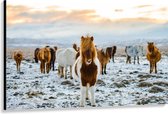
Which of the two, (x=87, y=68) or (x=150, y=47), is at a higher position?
(x=150, y=47)

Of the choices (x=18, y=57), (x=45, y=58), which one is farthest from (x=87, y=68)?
(x=18, y=57)

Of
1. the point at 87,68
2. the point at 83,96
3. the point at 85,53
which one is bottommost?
the point at 83,96

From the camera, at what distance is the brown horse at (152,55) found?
2812 mm

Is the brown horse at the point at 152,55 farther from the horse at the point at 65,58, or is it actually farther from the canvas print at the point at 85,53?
the horse at the point at 65,58

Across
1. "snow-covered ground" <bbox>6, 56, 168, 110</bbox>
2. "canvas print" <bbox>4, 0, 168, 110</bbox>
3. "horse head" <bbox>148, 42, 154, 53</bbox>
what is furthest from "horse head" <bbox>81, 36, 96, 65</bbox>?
"horse head" <bbox>148, 42, 154, 53</bbox>

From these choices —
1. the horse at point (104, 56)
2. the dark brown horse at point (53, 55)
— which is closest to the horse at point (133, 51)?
the horse at point (104, 56)

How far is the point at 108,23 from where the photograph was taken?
2766 mm

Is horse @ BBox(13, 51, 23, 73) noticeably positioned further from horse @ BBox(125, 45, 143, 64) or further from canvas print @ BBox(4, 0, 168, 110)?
horse @ BBox(125, 45, 143, 64)

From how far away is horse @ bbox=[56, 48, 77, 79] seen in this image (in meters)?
2.70

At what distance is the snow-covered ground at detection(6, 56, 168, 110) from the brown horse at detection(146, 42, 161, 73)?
0.10 ft

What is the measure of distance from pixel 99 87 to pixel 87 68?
15cm

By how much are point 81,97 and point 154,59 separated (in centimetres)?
57

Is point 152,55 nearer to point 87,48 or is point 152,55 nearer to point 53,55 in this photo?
point 87,48

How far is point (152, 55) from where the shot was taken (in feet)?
9.24
